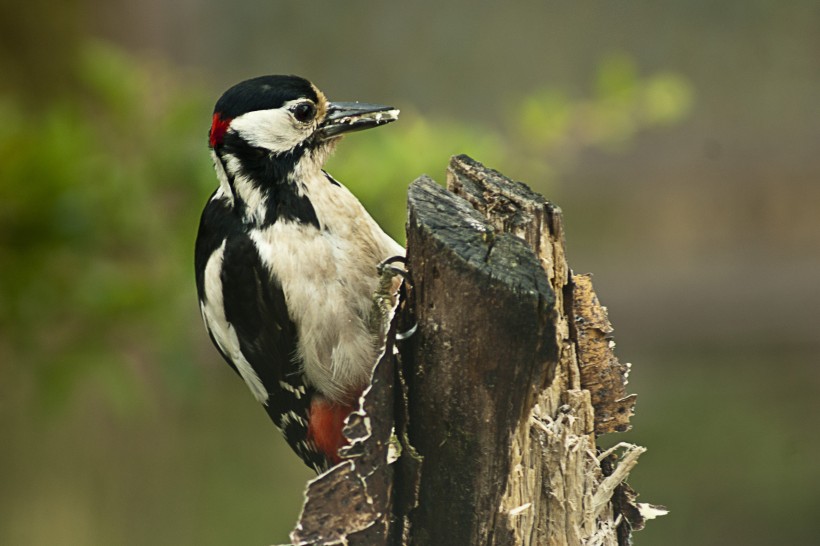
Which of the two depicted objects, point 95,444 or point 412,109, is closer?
point 412,109

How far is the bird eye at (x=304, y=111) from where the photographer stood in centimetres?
208

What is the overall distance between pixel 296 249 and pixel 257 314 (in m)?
0.16

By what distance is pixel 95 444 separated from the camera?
479 centimetres

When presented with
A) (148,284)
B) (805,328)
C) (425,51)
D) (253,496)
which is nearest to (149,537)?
(253,496)

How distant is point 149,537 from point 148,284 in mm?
1578

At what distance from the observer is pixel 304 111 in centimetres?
209

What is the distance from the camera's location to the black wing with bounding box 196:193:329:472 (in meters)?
2.03

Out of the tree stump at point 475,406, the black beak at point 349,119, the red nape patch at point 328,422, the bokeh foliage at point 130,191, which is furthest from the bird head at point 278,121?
the bokeh foliage at point 130,191

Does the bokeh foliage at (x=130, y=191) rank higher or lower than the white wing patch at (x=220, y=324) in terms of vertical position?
higher

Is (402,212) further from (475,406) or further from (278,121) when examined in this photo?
(475,406)

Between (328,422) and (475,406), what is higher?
(328,422)

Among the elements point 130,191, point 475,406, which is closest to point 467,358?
point 475,406

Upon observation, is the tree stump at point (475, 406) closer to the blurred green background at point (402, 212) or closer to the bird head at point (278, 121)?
the bird head at point (278, 121)

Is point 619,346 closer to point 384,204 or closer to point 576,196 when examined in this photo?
point 576,196
